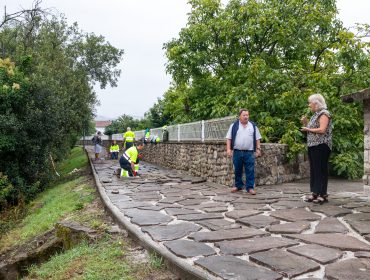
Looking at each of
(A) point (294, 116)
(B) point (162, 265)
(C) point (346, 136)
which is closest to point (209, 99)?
(A) point (294, 116)

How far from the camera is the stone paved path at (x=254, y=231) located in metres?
3.21

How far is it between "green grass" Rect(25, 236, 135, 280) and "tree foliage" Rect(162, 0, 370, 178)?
639 cm

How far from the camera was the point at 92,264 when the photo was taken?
388cm

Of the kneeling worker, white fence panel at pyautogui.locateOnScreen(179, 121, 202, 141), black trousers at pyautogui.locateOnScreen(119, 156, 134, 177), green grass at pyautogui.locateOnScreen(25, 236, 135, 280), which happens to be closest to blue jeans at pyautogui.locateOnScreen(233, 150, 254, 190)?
green grass at pyautogui.locateOnScreen(25, 236, 135, 280)

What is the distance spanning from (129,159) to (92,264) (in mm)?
7511

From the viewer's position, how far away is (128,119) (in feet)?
147

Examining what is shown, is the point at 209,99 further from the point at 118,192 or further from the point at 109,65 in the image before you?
the point at 109,65

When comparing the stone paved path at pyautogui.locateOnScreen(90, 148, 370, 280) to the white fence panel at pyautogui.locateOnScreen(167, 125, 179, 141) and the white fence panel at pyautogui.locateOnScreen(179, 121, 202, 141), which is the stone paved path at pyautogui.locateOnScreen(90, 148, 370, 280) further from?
the white fence panel at pyautogui.locateOnScreen(167, 125, 179, 141)

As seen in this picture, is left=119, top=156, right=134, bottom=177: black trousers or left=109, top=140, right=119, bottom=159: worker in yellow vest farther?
left=109, top=140, right=119, bottom=159: worker in yellow vest

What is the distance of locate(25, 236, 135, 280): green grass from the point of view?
3566 mm

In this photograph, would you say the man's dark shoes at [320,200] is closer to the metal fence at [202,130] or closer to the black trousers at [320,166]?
the black trousers at [320,166]

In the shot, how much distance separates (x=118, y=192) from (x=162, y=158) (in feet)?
29.7

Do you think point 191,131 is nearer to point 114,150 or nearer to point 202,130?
point 202,130

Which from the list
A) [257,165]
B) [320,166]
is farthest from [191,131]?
[320,166]
